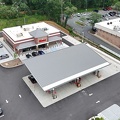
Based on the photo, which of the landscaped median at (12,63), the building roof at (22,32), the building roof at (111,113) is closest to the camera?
the building roof at (111,113)

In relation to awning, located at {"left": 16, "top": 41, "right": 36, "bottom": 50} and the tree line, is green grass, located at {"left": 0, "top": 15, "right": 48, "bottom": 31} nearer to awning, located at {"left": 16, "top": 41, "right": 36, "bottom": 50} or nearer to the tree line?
the tree line

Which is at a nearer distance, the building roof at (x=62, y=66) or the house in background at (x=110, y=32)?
the building roof at (x=62, y=66)

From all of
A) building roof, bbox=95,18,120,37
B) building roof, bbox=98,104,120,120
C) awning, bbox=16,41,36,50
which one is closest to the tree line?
building roof, bbox=95,18,120,37

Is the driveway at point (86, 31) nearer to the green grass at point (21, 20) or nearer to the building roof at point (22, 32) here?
the green grass at point (21, 20)

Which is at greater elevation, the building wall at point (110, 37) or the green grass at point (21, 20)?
the green grass at point (21, 20)

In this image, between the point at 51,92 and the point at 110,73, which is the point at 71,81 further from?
the point at 110,73

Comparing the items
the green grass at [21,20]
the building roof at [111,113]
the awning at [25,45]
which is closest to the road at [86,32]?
the green grass at [21,20]

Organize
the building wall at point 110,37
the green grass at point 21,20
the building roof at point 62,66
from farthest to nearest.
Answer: the green grass at point 21,20 < the building wall at point 110,37 < the building roof at point 62,66

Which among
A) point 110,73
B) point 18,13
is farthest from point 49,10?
point 110,73
